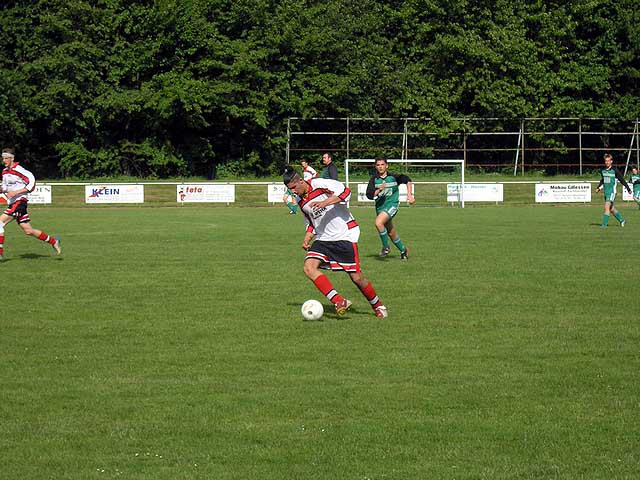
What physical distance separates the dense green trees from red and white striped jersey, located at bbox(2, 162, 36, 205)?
102 feet

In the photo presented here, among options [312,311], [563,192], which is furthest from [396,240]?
[563,192]

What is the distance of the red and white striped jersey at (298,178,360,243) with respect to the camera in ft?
38.1

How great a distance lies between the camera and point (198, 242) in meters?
22.8

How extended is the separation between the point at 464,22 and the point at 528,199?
14802mm

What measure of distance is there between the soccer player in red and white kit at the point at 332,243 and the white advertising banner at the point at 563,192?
34.0 meters

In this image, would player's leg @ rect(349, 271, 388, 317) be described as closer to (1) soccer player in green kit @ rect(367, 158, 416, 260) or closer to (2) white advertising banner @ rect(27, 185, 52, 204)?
(1) soccer player in green kit @ rect(367, 158, 416, 260)

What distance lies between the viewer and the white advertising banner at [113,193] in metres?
42.7

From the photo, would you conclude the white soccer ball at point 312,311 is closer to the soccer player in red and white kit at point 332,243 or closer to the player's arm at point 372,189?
the soccer player in red and white kit at point 332,243

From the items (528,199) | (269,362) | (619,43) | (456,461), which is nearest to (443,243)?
(269,362)

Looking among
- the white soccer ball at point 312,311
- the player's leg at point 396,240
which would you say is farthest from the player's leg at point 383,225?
the white soccer ball at point 312,311

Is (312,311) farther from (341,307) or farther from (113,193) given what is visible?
(113,193)

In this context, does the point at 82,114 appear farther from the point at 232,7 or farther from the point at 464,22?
the point at 464,22

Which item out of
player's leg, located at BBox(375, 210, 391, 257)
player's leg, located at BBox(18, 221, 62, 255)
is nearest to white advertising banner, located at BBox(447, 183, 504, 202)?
player's leg, located at BBox(375, 210, 391, 257)

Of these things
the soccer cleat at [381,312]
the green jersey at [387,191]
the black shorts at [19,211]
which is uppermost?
the green jersey at [387,191]
